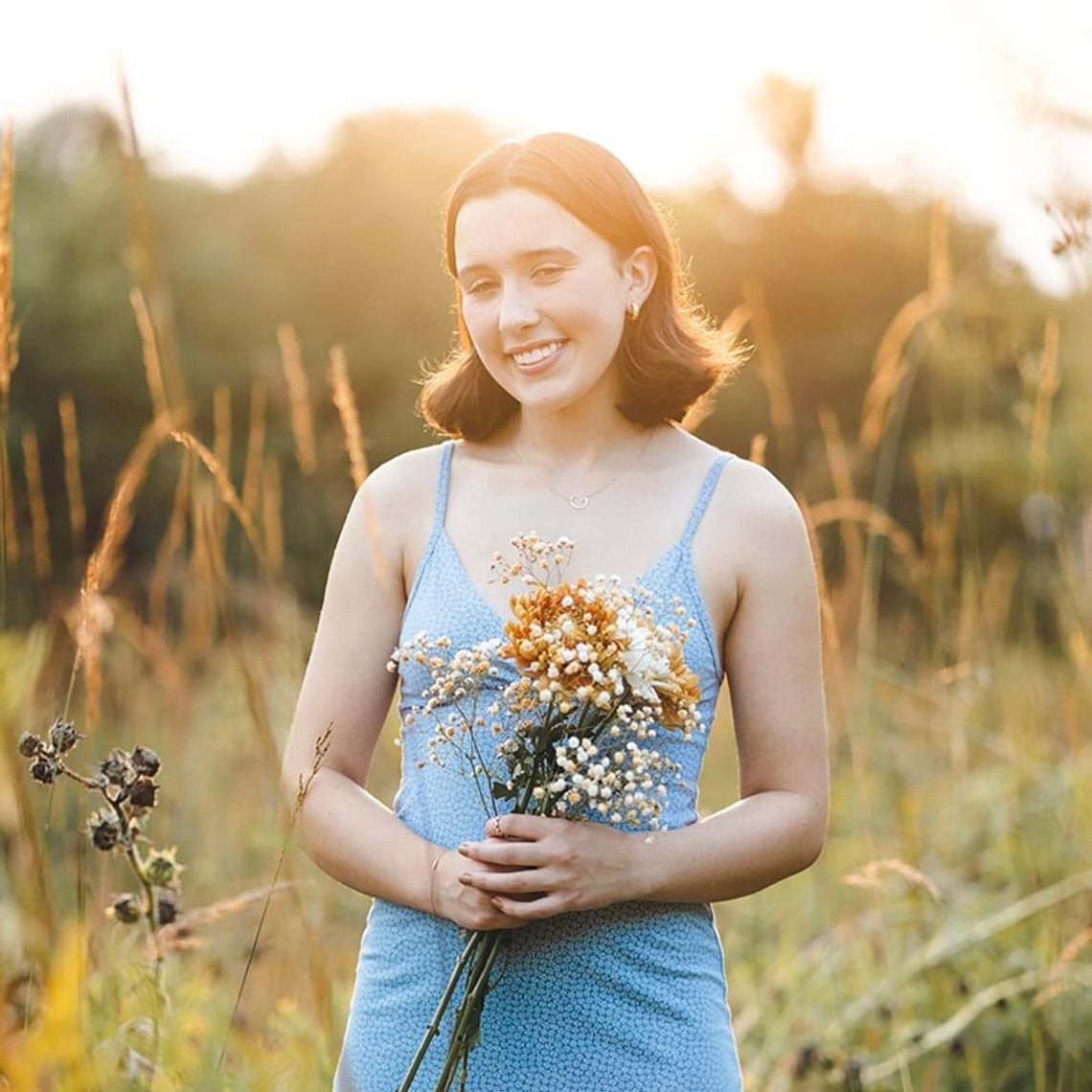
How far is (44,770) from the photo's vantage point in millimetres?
1521

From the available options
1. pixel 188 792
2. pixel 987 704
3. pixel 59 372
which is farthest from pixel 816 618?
pixel 59 372

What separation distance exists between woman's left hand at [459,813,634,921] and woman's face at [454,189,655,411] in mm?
676

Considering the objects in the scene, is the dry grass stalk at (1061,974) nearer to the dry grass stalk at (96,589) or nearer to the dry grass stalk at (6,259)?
the dry grass stalk at (96,589)

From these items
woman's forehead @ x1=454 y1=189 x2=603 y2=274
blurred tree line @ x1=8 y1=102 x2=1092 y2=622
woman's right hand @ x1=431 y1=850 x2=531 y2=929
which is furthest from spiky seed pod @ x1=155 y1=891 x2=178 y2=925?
blurred tree line @ x1=8 y1=102 x2=1092 y2=622

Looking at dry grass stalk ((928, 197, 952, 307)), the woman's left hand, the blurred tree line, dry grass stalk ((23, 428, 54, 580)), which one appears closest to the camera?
the woman's left hand

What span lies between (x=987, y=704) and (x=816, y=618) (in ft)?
8.12

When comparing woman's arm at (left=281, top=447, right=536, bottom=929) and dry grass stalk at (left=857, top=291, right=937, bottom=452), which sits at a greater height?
→ dry grass stalk at (left=857, top=291, right=937, bottom=452)

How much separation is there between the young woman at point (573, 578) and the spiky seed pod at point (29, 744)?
0.53 metres

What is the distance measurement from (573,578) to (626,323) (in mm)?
479

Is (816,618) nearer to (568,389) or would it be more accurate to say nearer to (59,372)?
(568,389)

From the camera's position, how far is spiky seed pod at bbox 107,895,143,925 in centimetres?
182

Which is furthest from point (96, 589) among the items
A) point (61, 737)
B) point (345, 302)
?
point (345, 302)

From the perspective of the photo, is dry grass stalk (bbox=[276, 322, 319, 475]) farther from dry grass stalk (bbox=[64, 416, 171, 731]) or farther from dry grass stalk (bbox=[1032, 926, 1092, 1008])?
dry grass stalk (bbox=[1032, 926, 1092, 1008])

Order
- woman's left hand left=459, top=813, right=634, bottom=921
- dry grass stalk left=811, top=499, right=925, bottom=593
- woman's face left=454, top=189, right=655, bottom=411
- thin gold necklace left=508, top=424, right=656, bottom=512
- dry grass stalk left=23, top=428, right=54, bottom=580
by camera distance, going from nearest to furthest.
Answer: woman's left hand left=459, top=813, right=634, bottom=921
woman's face left=454, top=189, right=655, bottom=411
thin gold necklace left=508, top=424, right=656, bottom=512
dry grass stalk left=23, top=428, right=54, bottom=580
dry grass stalk left=811, top=499, right=925, bottom=593
